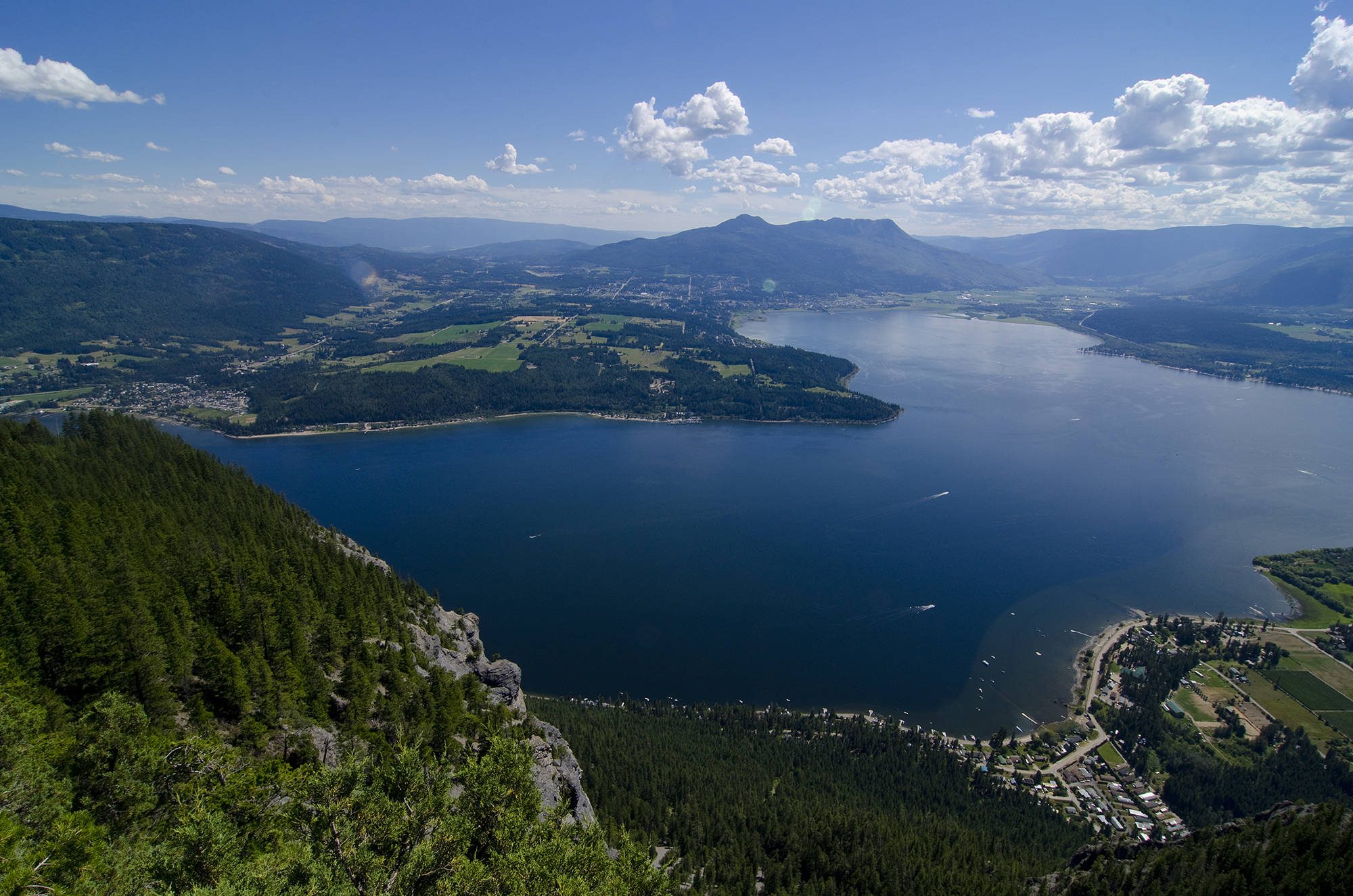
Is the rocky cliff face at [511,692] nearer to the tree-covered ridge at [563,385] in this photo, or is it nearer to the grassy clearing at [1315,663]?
the grassy clearing at [1315,663]

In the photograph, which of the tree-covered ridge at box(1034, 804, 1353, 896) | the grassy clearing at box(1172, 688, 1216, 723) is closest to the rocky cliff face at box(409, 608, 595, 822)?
the tree-covered ridge at box(1034, 804, 1353, 896)

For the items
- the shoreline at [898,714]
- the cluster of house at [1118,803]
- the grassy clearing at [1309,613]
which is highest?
the grassy clearing at [1309,613]

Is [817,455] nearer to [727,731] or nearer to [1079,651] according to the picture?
[1079,651]

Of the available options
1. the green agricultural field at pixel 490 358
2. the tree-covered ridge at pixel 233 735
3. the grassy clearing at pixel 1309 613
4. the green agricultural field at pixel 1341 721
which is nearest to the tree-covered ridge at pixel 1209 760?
the green agricultural field at pixel 1341 721

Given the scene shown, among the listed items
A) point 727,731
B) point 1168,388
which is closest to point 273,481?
point 727,731

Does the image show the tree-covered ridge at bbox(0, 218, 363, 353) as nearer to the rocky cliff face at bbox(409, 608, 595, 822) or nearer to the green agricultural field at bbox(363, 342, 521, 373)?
the green agricultural field at bbox(363, 342, 521, 373)

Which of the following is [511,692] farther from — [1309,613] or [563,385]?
[563,385]

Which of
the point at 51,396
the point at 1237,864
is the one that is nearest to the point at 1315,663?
the point at 1237,864
